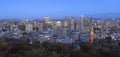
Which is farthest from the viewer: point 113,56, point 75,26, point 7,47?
point 75,26

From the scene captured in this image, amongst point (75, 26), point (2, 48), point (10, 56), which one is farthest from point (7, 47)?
point (75, 26)

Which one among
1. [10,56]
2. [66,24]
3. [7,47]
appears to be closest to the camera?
[10,56]

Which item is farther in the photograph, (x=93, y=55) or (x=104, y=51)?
(x=104, y=51)

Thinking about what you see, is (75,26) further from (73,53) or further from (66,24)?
(73,53)

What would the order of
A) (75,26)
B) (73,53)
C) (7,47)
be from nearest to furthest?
1. (73,53)
2. (7,47)
3. (75,26)

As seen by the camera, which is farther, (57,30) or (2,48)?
(57,30)

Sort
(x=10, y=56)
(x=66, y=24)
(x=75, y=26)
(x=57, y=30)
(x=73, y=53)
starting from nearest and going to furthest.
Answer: (x=10, y=56) → (x=73, y=53) → (x=57, y=30) → (x=75, y=26) → (x=66, y=24)

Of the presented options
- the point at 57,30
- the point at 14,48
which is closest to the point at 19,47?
the point at 14,48

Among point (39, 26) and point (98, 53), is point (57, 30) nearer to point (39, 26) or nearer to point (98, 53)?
point (39, 26)
